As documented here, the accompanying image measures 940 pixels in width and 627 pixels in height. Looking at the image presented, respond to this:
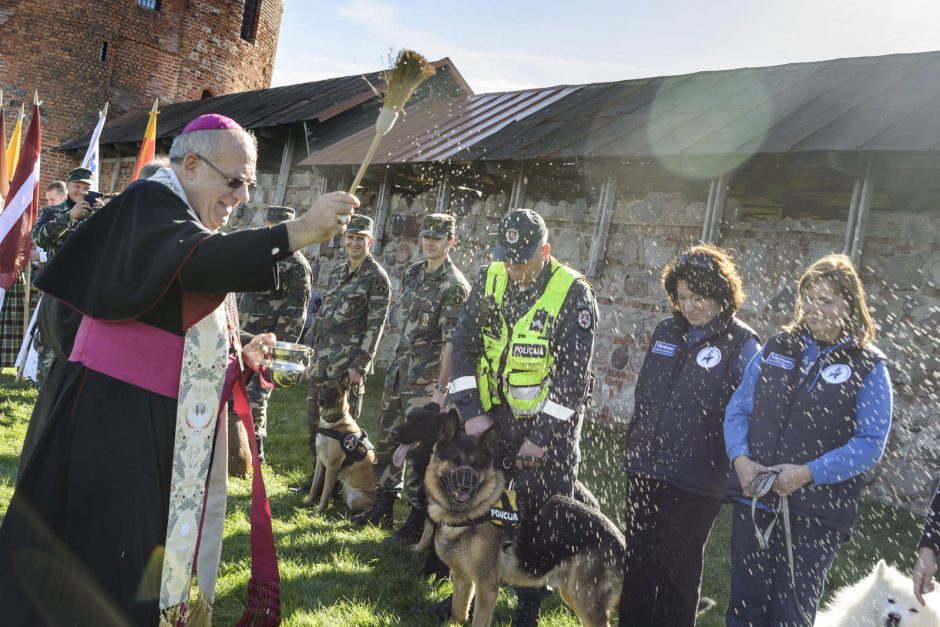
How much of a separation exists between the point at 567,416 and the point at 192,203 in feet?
7.29

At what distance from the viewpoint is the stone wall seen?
25.1 ft

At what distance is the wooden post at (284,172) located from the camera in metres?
16.6

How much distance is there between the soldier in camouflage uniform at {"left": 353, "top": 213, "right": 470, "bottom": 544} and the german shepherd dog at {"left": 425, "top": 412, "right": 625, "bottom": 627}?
1.77 metres

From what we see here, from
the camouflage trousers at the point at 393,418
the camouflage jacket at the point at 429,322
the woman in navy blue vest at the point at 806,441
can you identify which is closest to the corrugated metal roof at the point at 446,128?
the camouflage jacket at the point at 429,322

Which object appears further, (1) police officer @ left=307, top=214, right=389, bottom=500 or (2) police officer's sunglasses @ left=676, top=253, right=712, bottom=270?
(1) police officer @ left=307, top=214, right=389, bottom=500

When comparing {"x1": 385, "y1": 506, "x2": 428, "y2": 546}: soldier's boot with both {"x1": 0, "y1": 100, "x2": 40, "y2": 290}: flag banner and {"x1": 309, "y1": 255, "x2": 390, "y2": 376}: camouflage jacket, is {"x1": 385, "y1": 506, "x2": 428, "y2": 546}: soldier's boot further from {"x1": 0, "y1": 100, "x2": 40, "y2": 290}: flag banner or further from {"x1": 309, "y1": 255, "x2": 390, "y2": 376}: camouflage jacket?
{"x1": 0, "y1": 100, "x2": 40, "y2": 290}: flag banner

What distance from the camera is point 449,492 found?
4.36 meters

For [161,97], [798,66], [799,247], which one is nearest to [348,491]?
[799,247]

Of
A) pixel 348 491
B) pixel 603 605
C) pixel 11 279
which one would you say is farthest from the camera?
pixel 11 279

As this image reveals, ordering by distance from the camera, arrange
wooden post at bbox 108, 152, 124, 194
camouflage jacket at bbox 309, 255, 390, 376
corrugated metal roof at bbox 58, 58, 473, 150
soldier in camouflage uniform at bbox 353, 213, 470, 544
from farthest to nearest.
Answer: wooden post at bbox 108, 152, 124, 194 → corrugated metal roof at bbox 58, 58, 473, 150 → camouflage jacket at bbox 309, 255, 390, 376 → soldier in camouflage uniform at bbox 353, 213, 470, 544

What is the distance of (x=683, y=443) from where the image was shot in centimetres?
376

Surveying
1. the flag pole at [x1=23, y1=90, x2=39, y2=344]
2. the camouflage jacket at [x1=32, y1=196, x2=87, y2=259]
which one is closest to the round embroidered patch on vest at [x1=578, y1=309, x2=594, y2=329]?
the camouflage jacket at [x1=32, y1=196, x2=87, y2=259]

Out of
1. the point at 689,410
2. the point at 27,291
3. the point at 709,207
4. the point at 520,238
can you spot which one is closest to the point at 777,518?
the point at 689,410

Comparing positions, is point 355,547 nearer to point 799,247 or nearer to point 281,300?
point 281,300
